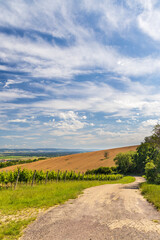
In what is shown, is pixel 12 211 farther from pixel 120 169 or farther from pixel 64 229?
pixel 120 169

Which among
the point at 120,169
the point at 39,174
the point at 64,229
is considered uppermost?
the point at 64,229

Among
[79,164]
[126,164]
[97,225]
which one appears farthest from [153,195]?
[79,164]

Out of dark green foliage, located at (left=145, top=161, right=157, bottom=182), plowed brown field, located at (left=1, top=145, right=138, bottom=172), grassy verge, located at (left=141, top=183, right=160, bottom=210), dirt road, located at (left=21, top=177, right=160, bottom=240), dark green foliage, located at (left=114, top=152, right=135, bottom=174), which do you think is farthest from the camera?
A: plowed brown field, located at (left=1, top=145, right=138, bottom=172)

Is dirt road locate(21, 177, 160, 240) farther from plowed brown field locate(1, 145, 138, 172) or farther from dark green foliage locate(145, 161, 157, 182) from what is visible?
plowed brown field locate(1, 145, 138, 172)

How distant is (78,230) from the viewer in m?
7.39

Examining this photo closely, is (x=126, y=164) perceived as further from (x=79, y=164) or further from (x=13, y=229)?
(x=13, y=229)

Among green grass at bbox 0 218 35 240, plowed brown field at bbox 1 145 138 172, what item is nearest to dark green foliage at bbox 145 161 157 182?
green grass at bbox 0 218 35 240

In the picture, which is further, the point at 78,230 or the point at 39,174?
the point at 39,174

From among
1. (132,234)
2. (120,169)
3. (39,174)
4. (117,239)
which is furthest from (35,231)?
(120,169)

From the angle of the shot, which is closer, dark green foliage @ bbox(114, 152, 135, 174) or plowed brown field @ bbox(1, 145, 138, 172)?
dark green foliage @ bbox(114, 152, 135, 174)

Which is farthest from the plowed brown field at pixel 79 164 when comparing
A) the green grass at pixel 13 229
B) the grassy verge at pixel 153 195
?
the green grass at pixel 13 229

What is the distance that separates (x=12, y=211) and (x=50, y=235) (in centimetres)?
474

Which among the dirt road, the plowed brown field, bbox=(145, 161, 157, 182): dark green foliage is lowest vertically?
the plowed brown field

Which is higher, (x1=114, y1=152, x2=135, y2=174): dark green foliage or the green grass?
the green grass
